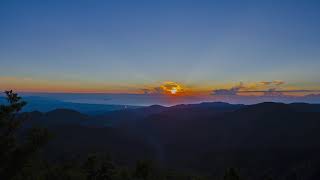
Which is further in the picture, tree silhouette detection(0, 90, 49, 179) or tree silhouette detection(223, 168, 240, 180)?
tree silhouette detection(223, 168, 240, 180)

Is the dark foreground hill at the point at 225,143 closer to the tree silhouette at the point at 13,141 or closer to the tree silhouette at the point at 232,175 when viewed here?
the tree silhouette at the point at 232,175

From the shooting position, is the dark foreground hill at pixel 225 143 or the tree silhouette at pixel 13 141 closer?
the tree silhouette at pixel 13 141

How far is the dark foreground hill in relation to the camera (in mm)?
106169

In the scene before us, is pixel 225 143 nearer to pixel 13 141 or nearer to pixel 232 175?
pixel 232 175

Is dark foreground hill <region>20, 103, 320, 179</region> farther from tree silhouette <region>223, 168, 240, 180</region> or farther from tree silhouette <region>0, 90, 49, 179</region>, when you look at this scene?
tree silhouette <region>0, 90, 49, 179</region>

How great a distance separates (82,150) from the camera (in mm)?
124750

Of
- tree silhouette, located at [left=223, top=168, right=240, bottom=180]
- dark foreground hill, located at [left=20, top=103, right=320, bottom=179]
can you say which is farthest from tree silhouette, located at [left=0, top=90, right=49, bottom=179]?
dark foreground hill, located at [left=20, top=103, right=320, bottom=179]

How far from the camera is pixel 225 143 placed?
148 m

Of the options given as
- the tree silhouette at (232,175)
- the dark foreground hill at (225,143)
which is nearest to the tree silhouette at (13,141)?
the tree silhouette at (232,175)

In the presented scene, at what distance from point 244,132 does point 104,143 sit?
7021cm

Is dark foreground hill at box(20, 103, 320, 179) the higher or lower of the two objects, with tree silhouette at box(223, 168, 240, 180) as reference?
lower

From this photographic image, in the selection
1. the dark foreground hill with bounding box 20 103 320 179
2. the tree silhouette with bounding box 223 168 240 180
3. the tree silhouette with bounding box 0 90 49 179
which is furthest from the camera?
the dark foreground hill with bounding box 20 103 320 179

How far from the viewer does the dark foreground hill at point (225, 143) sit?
106169 millimetres

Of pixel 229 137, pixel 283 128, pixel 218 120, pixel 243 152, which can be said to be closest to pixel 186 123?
pixel 218 120
